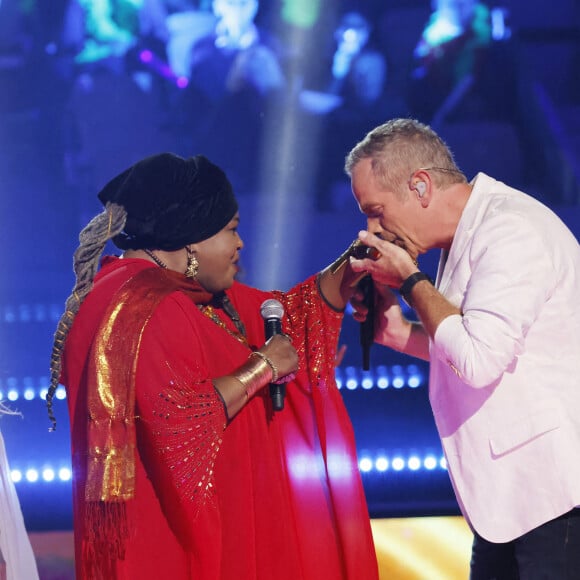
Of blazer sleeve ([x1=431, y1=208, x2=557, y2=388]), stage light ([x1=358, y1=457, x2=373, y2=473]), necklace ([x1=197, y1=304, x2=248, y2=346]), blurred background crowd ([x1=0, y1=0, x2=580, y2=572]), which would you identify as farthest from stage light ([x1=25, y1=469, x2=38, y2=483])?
blazer sleeve ([x1=431, y1=208, x2=557, y2=388])

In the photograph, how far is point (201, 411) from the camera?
6.22ft

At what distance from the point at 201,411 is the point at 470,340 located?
657 millimetres

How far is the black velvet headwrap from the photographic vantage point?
2066mm

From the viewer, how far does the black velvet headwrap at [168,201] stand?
6.78ft

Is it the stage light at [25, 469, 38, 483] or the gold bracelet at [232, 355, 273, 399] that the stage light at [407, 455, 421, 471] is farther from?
the gold bracelet at [232, 355, 273, 399]

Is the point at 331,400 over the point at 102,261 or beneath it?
beneath

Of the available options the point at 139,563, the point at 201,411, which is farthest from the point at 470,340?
the point at 139,563

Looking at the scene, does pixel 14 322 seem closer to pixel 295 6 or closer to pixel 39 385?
pixel 39 385

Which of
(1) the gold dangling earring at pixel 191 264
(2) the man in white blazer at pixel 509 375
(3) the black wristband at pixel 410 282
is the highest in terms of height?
(1) the gold dangling earring at pixel 191 264

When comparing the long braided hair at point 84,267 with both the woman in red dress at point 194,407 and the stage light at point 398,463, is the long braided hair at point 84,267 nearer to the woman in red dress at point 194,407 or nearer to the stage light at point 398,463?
the woman in red dress at point 194,407

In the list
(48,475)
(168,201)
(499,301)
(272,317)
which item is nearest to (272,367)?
(272,317)

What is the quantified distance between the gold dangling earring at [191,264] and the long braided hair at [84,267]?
193 millimetres

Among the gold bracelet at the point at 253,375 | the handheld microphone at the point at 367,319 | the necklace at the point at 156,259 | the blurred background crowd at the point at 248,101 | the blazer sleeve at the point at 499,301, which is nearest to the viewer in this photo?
the blazer sleeve at the point at 499,301

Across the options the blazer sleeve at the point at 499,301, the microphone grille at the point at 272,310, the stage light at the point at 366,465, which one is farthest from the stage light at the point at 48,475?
the blazer sleeve at the point at 499,301
